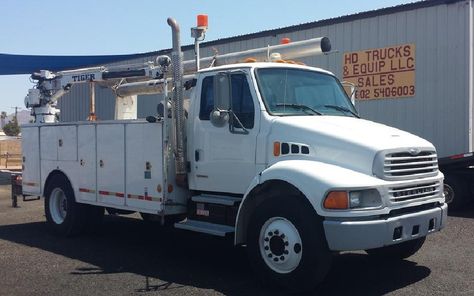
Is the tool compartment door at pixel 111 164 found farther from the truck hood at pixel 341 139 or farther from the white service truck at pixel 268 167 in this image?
the truck hood at pixel 341 139

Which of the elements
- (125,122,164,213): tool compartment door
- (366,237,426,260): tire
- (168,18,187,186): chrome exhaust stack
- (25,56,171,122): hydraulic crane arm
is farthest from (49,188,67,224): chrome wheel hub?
(366,237,426,260): tire

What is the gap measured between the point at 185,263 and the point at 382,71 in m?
8.61

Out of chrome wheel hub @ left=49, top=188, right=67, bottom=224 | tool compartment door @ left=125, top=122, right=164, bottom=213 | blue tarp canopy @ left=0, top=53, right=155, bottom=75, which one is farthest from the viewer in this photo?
blue tarp canopy @ left=0, top=53, right=155, bottom=75

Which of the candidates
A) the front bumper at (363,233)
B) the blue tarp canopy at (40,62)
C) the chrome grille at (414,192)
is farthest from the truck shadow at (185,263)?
the blue tarp canopy at (40,62)

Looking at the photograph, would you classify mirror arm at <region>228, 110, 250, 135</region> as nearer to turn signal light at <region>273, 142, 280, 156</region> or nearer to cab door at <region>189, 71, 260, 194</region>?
cab door at <region>189, 71, 260, 194</region>

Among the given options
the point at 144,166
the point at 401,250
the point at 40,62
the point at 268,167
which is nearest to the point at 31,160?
the point at 144,166

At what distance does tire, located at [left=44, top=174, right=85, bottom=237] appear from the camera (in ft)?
32.3

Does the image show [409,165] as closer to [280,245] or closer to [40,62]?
[280,245]

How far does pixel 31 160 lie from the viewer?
1078cm

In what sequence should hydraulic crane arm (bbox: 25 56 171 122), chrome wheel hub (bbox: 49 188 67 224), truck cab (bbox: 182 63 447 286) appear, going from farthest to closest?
hydraulic crane arm (bbox: 25 56 171 122)
chrome wheel hub (bbox: 49 188 67 224)
truck cab (bbox: 182 63 447 286)

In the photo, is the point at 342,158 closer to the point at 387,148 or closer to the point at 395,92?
the point at 387,148

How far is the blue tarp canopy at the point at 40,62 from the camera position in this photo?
693 inches

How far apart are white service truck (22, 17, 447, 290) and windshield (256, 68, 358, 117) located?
2cm

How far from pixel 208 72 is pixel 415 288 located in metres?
3.68
